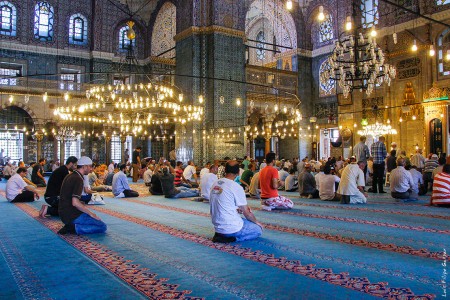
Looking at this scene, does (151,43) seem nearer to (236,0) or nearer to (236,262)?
(236,0)

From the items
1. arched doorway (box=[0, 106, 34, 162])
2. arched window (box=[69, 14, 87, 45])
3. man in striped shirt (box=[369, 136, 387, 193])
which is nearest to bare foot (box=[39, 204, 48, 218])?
man in striped shirt (box=[369, 136, 387, 193])

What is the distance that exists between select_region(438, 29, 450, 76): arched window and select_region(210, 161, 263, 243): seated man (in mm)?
11200

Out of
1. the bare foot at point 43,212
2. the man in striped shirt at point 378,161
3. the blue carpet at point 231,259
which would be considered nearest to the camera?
the blue carpet at point 231,259

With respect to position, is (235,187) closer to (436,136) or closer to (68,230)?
(68,230)

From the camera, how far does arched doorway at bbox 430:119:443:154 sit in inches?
478

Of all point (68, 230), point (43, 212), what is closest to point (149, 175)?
point (43, 212)

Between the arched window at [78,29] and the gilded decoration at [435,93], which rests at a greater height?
the arched window at [78,29]

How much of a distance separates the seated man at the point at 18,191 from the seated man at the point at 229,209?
4897 mm

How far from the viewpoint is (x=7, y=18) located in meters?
16.5

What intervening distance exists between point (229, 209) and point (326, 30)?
48.7 feet

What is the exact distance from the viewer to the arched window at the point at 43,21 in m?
17.0

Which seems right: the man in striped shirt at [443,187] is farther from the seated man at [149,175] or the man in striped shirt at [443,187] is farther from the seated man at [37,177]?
the seated man at [37,177]

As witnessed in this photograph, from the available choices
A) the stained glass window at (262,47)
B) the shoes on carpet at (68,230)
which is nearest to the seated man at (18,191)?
the shoes on carpet at (68,230)

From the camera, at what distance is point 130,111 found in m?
12.6
